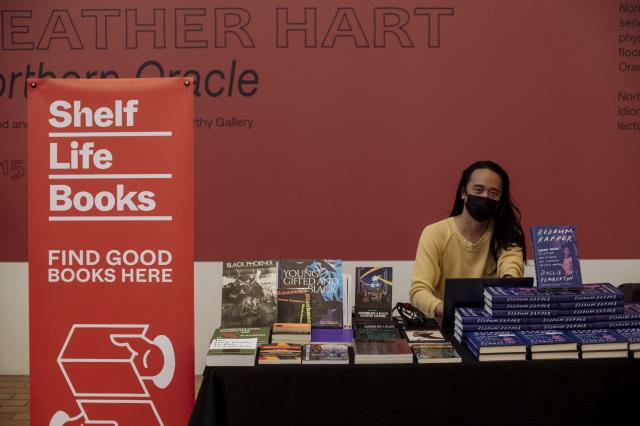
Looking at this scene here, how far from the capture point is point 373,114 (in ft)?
12.7

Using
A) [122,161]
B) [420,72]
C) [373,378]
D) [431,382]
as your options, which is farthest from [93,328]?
[420,72]

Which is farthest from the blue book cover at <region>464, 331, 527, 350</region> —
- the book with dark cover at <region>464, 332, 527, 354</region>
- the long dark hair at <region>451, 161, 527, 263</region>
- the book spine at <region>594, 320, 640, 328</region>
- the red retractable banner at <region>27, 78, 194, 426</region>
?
the red retractable banner at <region>27, 78, 194, 426</region>

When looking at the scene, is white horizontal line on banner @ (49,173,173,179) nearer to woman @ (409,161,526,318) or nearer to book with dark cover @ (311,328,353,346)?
book with dark cover @ (311,328,353,346)

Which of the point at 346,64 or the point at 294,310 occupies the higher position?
the point at 346,64

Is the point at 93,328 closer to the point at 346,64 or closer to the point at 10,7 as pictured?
the point at 346,64

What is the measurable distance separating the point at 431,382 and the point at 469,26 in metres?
2.76

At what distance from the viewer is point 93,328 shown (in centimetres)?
209

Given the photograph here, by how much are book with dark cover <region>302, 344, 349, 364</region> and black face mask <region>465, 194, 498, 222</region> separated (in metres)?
1.04

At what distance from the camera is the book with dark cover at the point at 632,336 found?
1.92 meters

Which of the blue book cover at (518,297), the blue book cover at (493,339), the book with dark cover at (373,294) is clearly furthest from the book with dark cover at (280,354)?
the blue book cover at (518,297)

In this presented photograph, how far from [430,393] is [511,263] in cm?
108

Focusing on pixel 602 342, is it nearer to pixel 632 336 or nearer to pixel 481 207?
pixel 632 336

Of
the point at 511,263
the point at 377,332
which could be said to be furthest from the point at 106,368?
the point at 511,263

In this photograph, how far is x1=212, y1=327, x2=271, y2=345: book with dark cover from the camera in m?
2.01
